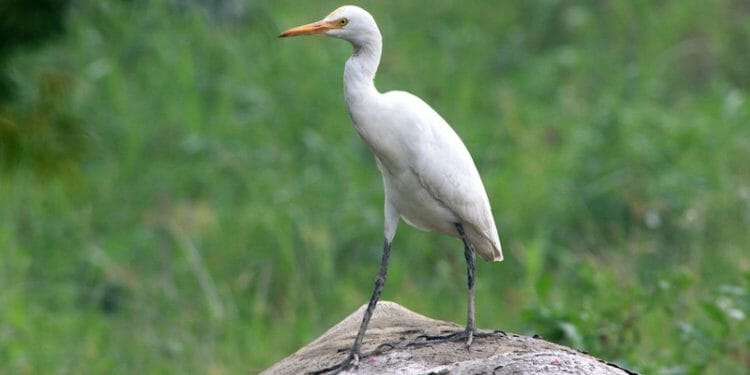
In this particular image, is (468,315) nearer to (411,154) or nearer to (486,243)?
(486,243)

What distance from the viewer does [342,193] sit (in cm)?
924

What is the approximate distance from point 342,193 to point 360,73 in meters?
5.05

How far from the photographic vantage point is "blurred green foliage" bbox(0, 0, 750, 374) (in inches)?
294

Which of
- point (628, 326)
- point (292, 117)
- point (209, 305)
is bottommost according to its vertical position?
point (209, 305)

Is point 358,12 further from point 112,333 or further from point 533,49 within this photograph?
point 533,49

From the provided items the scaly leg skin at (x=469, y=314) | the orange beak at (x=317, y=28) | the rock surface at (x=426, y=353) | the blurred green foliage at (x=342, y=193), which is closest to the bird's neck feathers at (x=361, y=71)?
the orange beak at (x=317, y=28)

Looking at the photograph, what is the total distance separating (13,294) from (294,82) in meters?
3.58

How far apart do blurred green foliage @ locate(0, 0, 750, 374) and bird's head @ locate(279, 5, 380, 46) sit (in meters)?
1.30

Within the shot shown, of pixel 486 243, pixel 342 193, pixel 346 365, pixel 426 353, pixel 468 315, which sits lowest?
pixel 342 193

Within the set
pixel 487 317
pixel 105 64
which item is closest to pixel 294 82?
pixel 105 64

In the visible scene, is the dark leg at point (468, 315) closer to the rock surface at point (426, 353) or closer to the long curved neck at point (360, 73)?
the rock surface at point (426, 353)

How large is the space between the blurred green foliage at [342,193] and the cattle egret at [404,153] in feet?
4.21

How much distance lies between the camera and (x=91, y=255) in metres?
8.67

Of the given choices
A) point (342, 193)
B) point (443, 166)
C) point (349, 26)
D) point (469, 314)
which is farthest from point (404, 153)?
point (342, 193)
